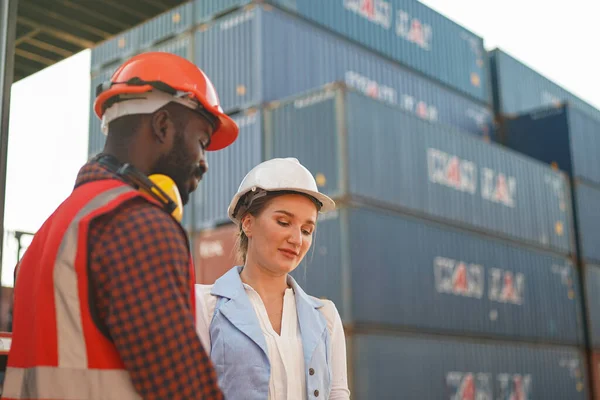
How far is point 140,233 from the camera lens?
1885mm

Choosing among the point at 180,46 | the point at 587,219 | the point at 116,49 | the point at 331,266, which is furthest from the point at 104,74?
the point at 587,219

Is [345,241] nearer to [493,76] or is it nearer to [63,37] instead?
[63,37]

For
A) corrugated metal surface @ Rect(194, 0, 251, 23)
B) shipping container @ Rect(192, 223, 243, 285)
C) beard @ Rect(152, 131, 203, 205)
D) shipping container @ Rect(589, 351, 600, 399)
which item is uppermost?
corrugated metal surface @ Rect(194, 0, 251, 23)

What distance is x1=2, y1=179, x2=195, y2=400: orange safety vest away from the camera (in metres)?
1.87

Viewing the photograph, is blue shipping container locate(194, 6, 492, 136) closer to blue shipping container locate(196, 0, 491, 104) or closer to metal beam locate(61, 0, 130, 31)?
blue shipping container locate(196, 0, 491, 104)

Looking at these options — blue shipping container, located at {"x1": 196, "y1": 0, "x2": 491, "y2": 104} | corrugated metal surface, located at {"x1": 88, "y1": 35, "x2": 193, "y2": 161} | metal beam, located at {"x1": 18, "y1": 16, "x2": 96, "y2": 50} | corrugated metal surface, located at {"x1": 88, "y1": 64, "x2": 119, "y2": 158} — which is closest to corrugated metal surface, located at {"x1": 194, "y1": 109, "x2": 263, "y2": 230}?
blue shipping container, located at {"x1": 196, "y1": 0, "x2": 491, "y2": 104}

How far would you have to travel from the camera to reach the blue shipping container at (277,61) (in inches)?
674

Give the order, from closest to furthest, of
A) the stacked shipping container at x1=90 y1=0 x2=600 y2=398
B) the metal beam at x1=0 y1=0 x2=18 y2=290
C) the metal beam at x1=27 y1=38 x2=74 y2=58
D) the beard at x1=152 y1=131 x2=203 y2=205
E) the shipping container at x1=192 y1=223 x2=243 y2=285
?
the beard at x1=152 y1=131 x2=203 y2=205, the metal beam at x1=0 y1=0 x2=18 y2=290, the metal beam at x1=27 y1=38 x2=74 y2=58, the stacked shipping container at x1=90 y1=0 x2=600 y2=398, the shipping container at x1=192 y1=223 x2=243 y2=285

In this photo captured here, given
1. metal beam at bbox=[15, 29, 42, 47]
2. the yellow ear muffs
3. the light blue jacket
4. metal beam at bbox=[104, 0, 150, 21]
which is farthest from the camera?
metal beam at bbox=[15, 29, 42, 47]

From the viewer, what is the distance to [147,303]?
1834 mm

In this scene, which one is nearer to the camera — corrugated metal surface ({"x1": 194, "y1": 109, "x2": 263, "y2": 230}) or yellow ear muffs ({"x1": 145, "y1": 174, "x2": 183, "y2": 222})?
yellow ear muffs ({"x1": 145, "y1": 174, "x2": 183, "y2": 222})

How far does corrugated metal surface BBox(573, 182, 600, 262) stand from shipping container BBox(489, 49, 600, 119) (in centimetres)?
366

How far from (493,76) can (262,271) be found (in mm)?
23304

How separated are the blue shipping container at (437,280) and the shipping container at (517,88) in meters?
5.99
